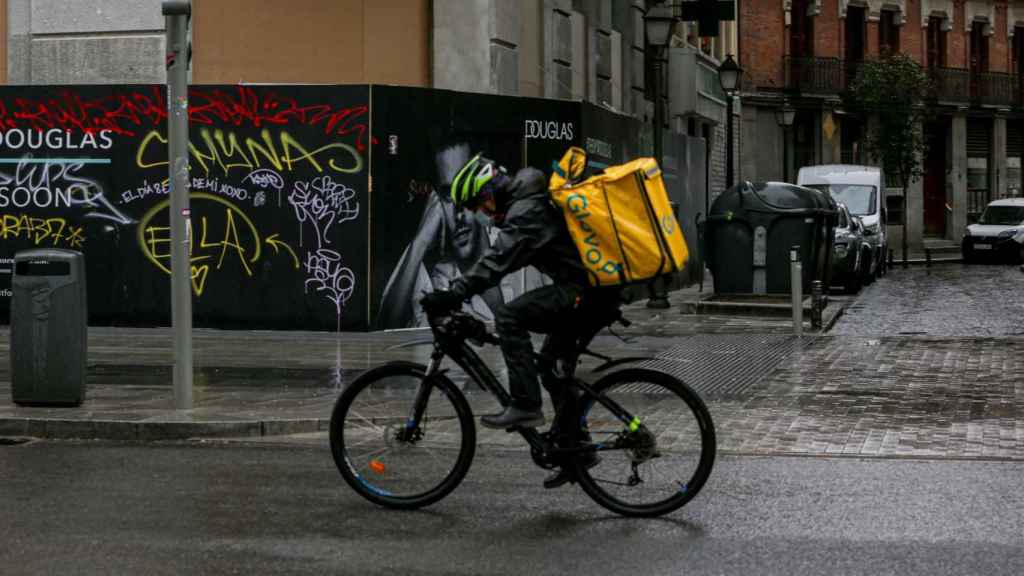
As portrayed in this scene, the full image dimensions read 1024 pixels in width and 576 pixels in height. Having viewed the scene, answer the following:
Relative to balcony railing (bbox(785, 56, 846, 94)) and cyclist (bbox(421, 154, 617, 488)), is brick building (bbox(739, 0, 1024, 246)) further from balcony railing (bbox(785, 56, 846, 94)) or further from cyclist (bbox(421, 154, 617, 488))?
cyclist (bbox(421, 154, 617, 488))

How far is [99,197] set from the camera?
18.1 m

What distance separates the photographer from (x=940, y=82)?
176 feet

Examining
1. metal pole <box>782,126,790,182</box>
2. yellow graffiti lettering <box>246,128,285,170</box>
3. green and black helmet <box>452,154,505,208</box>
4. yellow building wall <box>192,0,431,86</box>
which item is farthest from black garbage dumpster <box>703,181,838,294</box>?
metal pole <box>782,126,790,182</box>

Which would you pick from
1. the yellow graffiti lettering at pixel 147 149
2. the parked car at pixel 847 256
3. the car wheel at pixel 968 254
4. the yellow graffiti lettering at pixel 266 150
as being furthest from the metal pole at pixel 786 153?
the yellow graffiti lettering at pixel 147 149

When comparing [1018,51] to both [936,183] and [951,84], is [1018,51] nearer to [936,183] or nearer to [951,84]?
[951,84]

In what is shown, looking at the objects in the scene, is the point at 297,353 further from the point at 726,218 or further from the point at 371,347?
the point at 726,218

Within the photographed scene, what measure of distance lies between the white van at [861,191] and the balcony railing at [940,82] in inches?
548

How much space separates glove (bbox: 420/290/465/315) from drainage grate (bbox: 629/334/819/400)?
5307 mm

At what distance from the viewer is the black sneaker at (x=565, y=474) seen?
7348mm

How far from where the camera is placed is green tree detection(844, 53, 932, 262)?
4562 cm

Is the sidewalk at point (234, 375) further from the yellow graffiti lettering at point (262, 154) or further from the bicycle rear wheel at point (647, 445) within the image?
the yellow graffiti lettering at point (262, 154)

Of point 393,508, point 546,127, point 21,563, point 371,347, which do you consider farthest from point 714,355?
point 21,563

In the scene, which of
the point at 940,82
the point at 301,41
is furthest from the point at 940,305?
the point at 940,82

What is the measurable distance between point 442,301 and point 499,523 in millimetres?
1019
